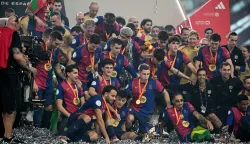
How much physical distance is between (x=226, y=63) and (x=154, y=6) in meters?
4.64

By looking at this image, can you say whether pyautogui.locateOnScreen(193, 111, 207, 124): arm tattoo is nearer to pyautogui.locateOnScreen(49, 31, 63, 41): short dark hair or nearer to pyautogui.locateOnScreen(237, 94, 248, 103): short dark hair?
pyautogui.locateOnScreen(237, 94, 248, 103): short dark hair

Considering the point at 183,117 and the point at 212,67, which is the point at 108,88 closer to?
the point at 183,117

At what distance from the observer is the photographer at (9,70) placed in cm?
778

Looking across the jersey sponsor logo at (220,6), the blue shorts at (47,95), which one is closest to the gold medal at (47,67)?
the blue shorts at (47,95)

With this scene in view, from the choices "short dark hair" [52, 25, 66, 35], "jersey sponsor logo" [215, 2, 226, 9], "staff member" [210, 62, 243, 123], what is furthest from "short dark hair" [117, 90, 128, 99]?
"jersey sponsor logo" [215, 2, 226, 9]

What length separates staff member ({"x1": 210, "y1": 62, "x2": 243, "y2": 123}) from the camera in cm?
966

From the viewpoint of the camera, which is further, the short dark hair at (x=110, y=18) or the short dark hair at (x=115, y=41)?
the short dark hair at (x=110, y=18)

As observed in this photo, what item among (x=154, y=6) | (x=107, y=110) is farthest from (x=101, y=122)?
(x=154, y=6)

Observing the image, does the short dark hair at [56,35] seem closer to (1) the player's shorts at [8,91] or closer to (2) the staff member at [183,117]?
(1) the player's shorts at [8,91]

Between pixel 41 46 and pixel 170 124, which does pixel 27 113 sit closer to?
pixel 41 46

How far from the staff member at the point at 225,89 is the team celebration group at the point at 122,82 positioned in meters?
0.02

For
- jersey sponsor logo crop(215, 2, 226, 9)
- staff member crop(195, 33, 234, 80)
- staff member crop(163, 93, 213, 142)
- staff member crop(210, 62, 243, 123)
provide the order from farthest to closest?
1. jersey sponsor logo crop(215, 2, 226, 9)
2. staff member crop(195, 33, 234, 80)
3. staff member crop(210, 62, 243, 123)
4. staff member crop(163, 93, 213, 142)

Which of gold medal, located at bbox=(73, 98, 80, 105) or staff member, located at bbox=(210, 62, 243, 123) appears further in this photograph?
staff member, located at bbox=(210, 62, 243, 123)

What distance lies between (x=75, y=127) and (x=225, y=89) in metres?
2.91
